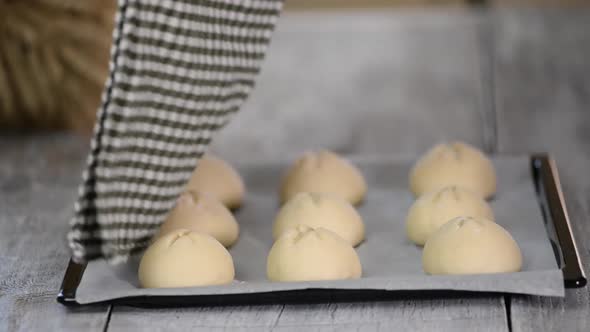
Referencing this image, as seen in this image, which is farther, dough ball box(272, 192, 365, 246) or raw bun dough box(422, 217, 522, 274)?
dough ball box(272, 192, 365, 246)

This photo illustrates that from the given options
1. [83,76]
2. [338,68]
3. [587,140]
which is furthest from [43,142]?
[587,140]

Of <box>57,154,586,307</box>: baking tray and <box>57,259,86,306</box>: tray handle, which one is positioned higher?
<box>57,154,586,307</box>: baking tray

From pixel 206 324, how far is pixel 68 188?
55cm

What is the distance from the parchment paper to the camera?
0.98m

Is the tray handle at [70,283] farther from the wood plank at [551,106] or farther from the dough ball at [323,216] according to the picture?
the wood plank at [551,106]

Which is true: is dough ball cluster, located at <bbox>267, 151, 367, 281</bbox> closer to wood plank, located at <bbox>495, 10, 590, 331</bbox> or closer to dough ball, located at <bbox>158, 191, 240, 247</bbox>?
dough ball, located at <bbox>158, 191, 240, 247</bbox>

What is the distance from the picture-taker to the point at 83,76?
65.4 inches

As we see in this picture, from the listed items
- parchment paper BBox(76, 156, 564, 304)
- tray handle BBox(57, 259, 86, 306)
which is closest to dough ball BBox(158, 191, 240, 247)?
parchment paper BBox(76, 156, 564, 304)

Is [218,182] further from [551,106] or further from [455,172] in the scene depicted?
[551,106]

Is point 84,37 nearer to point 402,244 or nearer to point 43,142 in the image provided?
point 43,142

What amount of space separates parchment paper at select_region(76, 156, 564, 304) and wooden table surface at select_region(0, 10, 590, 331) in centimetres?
3

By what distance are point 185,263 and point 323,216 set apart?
20cm

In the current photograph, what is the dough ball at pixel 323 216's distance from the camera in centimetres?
116

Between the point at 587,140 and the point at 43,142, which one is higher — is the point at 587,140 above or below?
above
